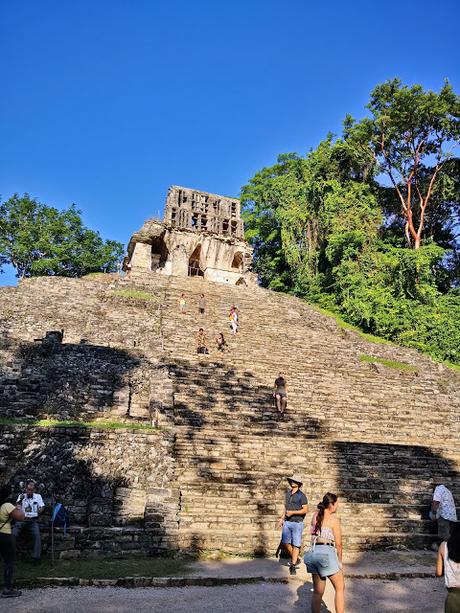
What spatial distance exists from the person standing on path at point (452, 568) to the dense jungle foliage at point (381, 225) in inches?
769

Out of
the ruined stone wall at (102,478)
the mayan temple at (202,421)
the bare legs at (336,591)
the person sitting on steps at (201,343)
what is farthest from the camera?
the person sitting on steps at (201,343)

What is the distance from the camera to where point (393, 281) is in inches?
1024

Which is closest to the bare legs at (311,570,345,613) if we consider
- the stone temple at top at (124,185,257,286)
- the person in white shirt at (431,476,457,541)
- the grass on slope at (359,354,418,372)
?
the person in white shirt at (431,476,457,541)

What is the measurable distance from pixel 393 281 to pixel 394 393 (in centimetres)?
1298

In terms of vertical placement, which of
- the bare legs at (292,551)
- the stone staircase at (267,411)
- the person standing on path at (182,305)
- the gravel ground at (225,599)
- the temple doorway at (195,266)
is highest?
the temple doorway at (195,266)

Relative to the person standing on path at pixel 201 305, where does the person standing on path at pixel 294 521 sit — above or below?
below

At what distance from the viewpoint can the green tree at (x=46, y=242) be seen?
34438 mm

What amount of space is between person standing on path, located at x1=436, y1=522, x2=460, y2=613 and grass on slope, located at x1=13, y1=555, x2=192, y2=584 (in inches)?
135

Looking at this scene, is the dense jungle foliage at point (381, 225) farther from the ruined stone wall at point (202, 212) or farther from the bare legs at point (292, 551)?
the bare legs at point (292, 551)

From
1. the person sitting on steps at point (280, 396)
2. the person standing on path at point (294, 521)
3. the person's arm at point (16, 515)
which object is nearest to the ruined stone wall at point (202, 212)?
the person sitting on steps at point (280, 396)

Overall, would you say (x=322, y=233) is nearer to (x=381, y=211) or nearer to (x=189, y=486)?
(x=381, y=211)

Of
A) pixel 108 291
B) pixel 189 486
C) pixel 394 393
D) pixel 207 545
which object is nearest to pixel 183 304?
pixel 108 291

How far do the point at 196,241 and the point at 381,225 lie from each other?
11910mm

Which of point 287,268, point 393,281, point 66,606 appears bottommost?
point 66,606
